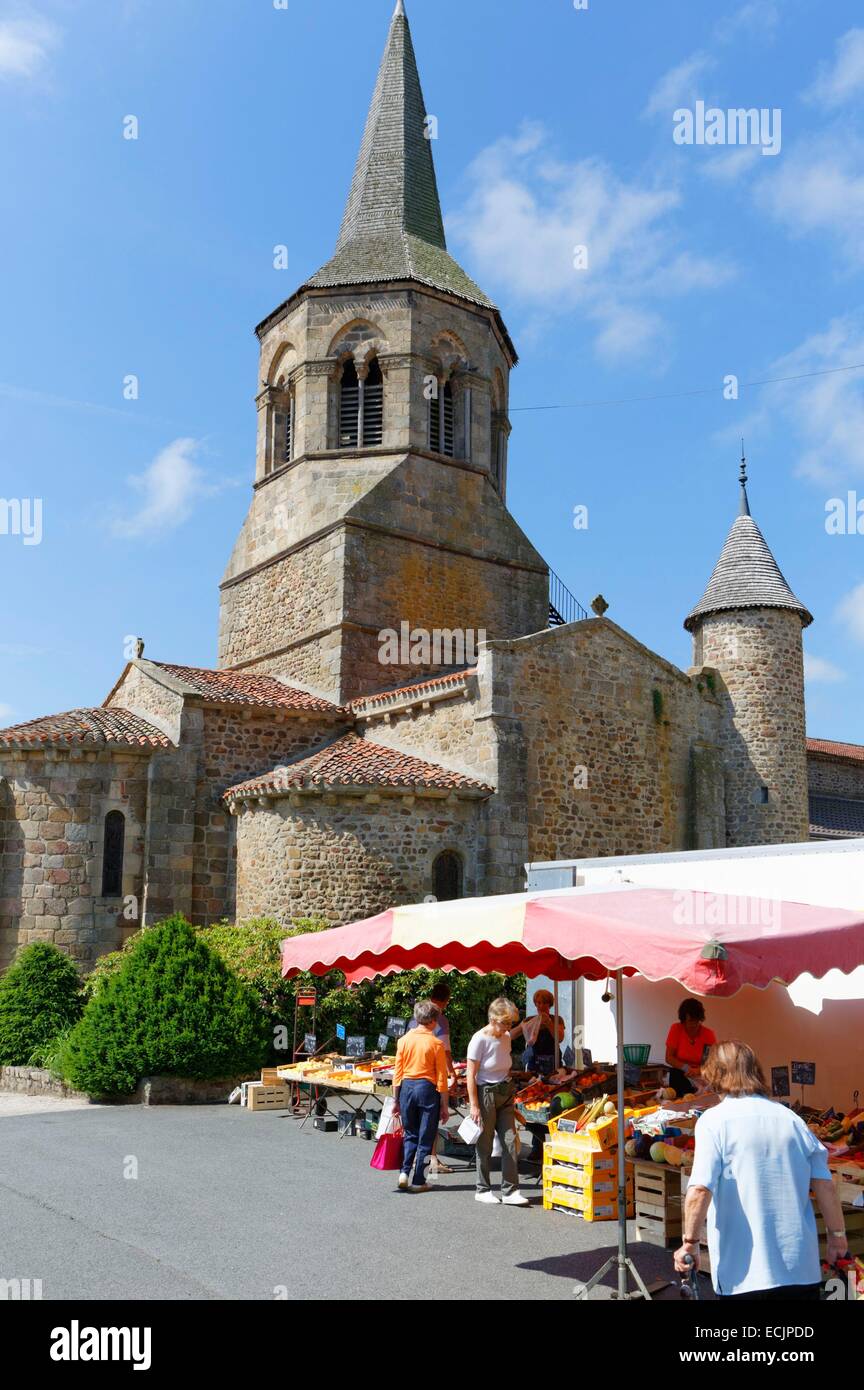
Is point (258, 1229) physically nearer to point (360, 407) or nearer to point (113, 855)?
point (113, 855)

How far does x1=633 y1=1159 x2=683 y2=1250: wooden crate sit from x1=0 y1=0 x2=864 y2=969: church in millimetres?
10815

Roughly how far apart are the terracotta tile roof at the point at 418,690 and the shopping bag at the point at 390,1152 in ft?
35.6

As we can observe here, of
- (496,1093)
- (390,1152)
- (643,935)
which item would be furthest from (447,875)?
(643,935)

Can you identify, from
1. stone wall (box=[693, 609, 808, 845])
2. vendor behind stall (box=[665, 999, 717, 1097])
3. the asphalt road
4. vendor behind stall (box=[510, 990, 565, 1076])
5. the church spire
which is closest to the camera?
the asphalt road

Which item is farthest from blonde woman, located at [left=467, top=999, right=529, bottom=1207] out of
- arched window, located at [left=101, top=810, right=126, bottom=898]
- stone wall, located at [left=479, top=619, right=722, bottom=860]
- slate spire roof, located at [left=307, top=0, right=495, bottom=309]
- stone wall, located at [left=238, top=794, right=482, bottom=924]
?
slate spire roof, located at [left=307, top=0, right=495, bottom=309]

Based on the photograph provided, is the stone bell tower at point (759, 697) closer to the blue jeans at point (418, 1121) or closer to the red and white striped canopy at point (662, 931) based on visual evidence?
the blue jeans at point (418, 1121)

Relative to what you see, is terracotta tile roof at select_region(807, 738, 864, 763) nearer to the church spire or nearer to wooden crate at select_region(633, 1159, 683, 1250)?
the church spire

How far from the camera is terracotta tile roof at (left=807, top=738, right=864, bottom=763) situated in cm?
3412

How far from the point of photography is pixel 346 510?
79.2 feet

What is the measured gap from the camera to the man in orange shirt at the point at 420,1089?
30.9 ft

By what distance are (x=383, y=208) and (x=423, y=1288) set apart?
26365mm

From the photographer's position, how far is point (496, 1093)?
9.20 m
